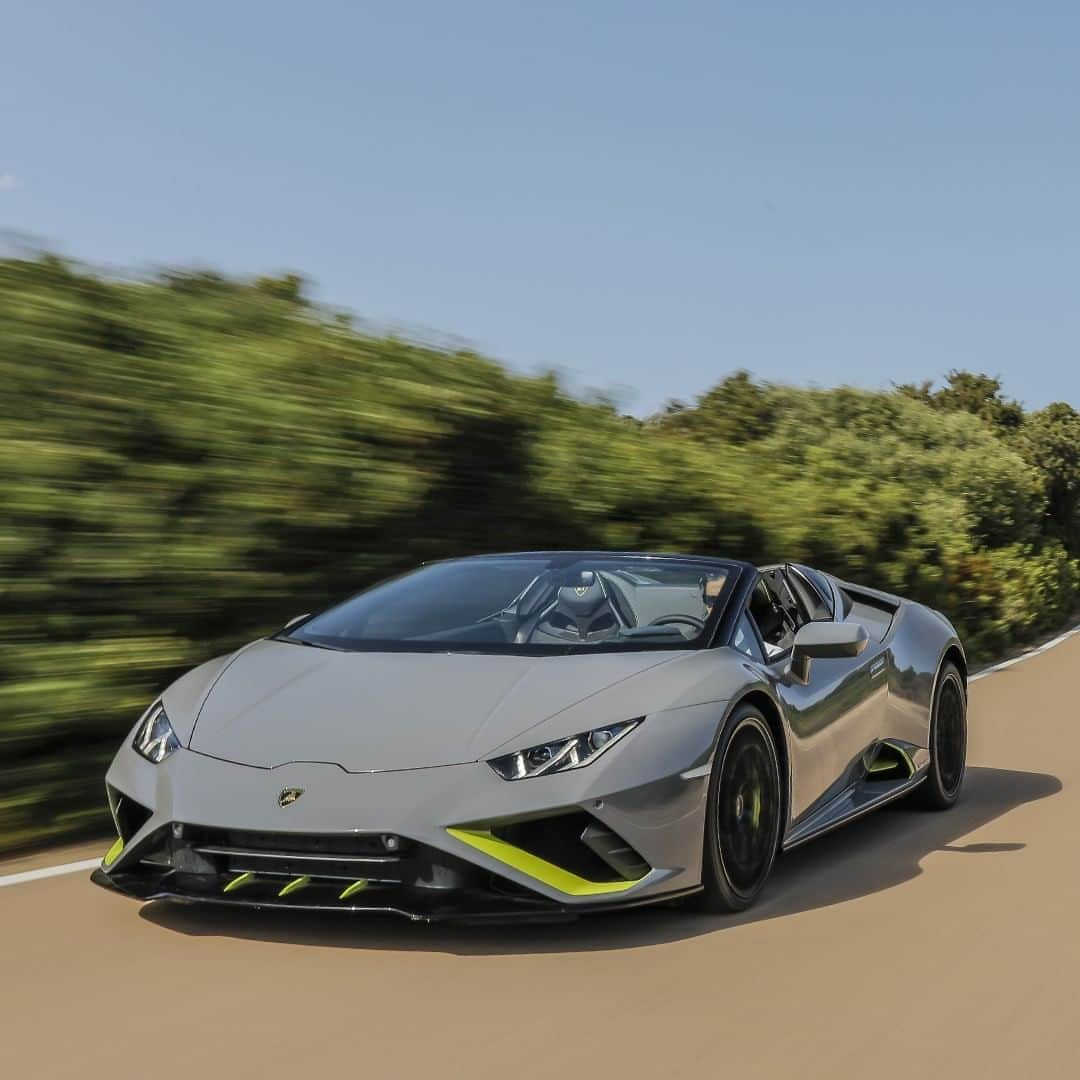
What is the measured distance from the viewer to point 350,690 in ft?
17.1

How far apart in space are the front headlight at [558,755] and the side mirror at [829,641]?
1.26m

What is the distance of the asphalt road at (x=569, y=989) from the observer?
3830 mm

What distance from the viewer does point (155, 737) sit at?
17.0 feet

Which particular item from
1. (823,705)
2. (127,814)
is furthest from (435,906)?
(823,705)

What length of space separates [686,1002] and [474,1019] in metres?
0.57

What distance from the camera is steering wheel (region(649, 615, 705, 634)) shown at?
5.81 meters

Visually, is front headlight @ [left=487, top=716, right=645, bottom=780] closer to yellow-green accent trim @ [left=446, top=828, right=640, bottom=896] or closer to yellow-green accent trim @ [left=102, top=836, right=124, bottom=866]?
yellow-green accent trim @ [left=446, top=828, right=640, bottom=896]

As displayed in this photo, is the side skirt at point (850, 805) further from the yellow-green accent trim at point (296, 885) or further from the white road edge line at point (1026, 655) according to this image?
the white road edge line at point (1026, 655)

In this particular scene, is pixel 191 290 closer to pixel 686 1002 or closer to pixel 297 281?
pixel 297 281

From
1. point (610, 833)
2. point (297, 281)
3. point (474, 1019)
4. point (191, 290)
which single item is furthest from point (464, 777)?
point (297, 281)

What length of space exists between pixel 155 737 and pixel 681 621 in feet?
6.07

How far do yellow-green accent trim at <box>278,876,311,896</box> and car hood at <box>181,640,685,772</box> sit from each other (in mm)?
331

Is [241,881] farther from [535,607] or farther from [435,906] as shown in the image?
[535,607]

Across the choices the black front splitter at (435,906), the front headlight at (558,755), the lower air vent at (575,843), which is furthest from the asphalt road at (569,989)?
the front headlight at (558,755)
